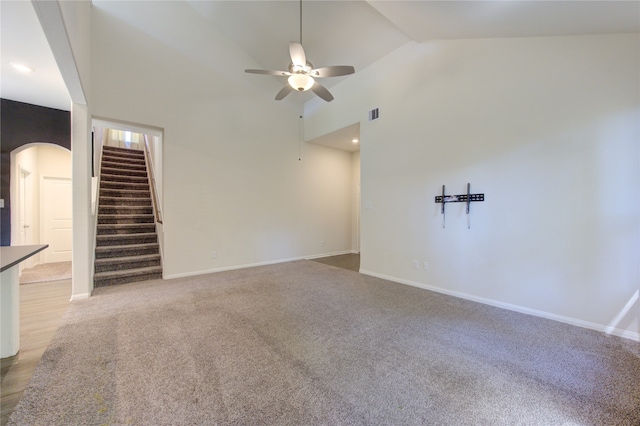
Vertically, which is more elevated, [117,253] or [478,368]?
[117,253]

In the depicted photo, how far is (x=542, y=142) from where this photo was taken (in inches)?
110

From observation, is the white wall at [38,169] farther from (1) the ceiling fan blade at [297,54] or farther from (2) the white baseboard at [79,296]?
(1) the ceiling fan blade at [297,54]

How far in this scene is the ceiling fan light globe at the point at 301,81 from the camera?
10.2 ft

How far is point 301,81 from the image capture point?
3.13m

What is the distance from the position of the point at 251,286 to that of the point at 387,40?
4339 millimetres

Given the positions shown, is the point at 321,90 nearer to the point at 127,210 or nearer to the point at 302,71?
the point at 302,71

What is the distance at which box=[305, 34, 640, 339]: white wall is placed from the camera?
2.44 metres

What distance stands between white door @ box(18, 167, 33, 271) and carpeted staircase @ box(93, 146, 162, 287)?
1135 millimetres

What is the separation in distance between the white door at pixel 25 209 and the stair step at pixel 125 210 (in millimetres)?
1222

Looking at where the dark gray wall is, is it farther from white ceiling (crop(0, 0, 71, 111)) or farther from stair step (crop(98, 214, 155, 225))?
stair step (crop(98, 214, 155, 225))

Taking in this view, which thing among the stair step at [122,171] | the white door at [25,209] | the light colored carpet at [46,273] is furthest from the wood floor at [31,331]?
the stair step at [122,171]

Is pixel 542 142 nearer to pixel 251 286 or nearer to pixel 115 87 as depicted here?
pixel 251 286

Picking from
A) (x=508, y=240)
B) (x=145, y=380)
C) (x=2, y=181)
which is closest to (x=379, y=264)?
(x=508, y=240)

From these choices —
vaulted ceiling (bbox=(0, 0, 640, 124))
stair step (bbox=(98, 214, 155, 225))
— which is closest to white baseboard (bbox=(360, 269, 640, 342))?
vaulted ceiling (bbox=(0, 0, 640, 124))
